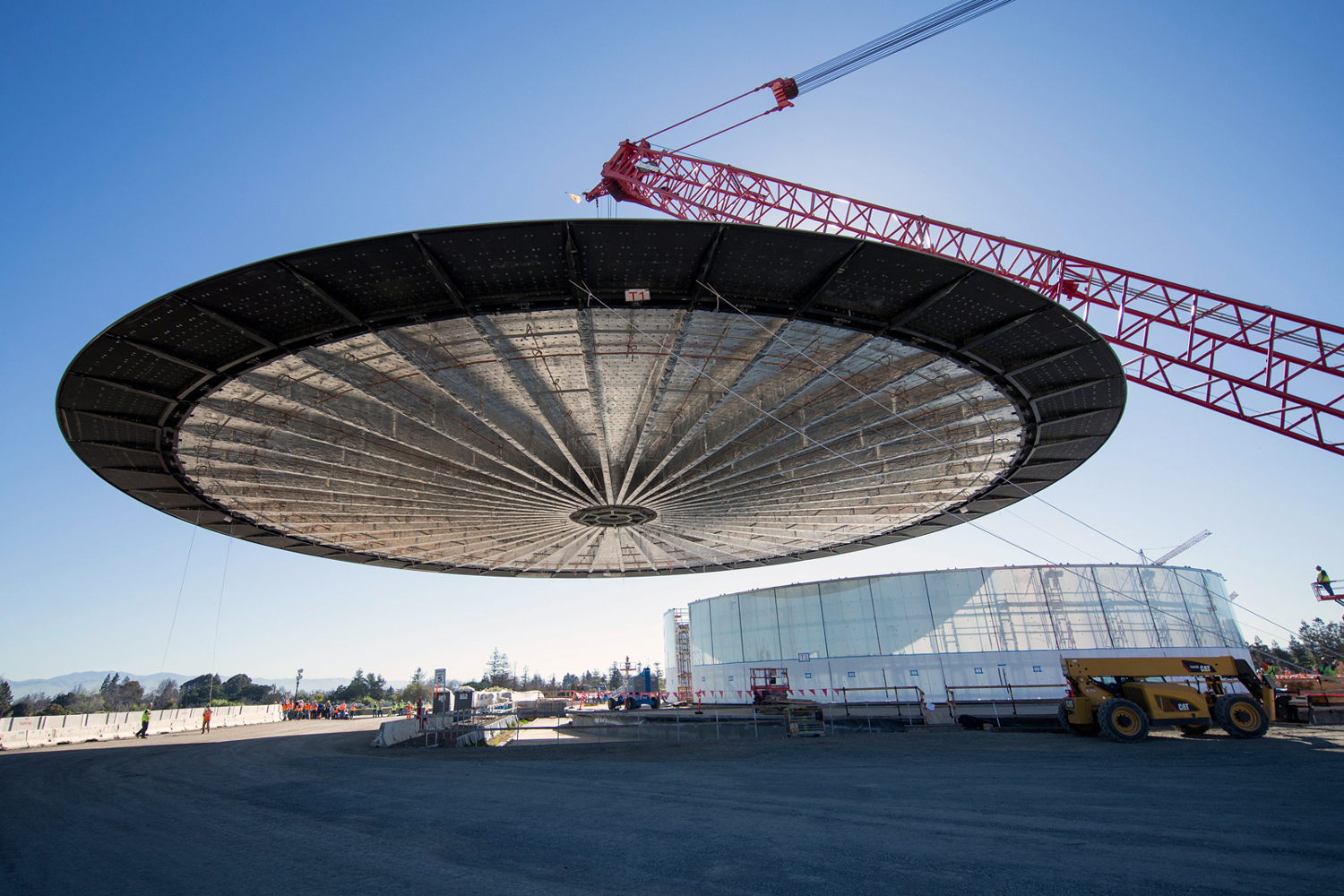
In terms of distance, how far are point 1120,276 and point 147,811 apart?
3550 centimetres

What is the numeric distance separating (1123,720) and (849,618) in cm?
2805

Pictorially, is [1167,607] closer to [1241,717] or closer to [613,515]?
[1241,717]

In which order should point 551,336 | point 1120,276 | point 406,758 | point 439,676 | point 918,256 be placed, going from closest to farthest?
point 918,256 → point 551,336 → point 406,758 → point 1120,276 → point 439,676

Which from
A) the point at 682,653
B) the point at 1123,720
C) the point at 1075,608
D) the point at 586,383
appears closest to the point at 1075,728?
the point at 1123,720

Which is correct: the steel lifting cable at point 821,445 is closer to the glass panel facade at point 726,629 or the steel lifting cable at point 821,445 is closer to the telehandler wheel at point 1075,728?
the telehandler wheel at point 1075,728

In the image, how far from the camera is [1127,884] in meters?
6.04

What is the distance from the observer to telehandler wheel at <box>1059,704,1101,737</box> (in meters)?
20.7

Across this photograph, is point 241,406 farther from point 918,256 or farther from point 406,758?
point 918,256

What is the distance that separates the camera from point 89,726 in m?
34.1

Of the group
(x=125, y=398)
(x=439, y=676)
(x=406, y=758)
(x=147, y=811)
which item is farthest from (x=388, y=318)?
(x=439, y=676)

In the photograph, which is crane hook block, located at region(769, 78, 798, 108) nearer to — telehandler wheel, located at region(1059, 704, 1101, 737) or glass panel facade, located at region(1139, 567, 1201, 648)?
telehandler wheel, located at region(1059, 704, 1101, 737)

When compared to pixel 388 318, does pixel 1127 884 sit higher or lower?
lower

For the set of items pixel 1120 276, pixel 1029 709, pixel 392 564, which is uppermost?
pixel 1120 276

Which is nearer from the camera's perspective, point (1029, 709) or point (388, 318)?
point (388, 318)
